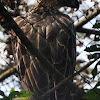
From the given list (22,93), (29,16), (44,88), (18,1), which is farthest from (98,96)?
(29,16)

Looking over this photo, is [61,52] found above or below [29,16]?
below

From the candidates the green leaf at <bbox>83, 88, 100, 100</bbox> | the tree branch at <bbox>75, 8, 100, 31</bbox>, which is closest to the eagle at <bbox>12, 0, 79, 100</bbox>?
the tree branch at <bbox>75, 8, 100, 31</bbox>

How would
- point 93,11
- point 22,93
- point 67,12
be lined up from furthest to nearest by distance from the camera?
point 67,12, point 93,11, point 22,93

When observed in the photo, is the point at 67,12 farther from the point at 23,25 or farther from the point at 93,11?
the point at 23,25

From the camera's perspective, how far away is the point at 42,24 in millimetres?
4113

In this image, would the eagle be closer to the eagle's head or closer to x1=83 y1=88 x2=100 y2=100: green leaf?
the eagle's head

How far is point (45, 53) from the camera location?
12.6ft

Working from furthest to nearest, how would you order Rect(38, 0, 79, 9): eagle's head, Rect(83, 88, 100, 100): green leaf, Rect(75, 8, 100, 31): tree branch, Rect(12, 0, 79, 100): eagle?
Rect(38, 0, 79, 9): eagle's head
Rect(75, 8, 100, 31): tree branch
Rect(12, 0, 79, 100): eagle
Rect(83, 88, 100, 100): green leaf

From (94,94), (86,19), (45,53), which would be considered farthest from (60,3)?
(94,94)

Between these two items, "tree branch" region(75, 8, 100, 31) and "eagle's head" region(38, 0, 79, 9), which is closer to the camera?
"tree branch" region(75, 8, 100, 31)

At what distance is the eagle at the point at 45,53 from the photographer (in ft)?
12.4

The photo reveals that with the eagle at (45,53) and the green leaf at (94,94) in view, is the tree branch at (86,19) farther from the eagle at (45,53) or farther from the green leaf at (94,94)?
the green leaf at (94,94)

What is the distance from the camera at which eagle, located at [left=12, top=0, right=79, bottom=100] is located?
379cm

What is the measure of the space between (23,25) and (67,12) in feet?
2.97
